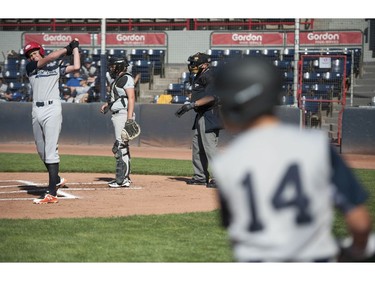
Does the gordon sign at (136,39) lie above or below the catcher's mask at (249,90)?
above

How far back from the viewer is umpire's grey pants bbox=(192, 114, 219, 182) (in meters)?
11.2

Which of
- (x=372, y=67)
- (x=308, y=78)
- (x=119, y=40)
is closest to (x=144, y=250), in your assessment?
(x=308, y=78)

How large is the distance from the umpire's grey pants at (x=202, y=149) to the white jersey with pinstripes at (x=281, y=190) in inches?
333

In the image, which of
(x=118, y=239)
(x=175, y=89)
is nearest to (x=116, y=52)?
(x=175, y=89)

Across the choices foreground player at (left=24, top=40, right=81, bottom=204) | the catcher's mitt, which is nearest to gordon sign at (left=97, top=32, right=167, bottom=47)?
the catcher's mitt

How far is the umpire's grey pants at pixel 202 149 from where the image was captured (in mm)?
11211

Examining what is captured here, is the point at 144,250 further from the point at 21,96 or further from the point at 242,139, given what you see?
the point at 21,96

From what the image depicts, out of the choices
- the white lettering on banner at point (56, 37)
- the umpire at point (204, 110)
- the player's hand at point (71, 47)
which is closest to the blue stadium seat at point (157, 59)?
the white lettering on banner at point (56, 37)

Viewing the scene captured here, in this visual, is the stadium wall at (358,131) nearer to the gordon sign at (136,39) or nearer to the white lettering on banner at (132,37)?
the gordon sign at (136,39)

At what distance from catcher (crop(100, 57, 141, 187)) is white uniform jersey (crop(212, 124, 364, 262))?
7.89 m

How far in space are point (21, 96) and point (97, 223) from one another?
14.9 meters

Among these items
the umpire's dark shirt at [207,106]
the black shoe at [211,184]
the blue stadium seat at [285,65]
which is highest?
the blue stadium seat at [285,65]

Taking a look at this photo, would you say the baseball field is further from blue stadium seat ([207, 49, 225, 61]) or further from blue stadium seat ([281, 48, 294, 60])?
blue stadium seat ([207, 49, 225, 61])

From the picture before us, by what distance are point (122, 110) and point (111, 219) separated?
2768mm
